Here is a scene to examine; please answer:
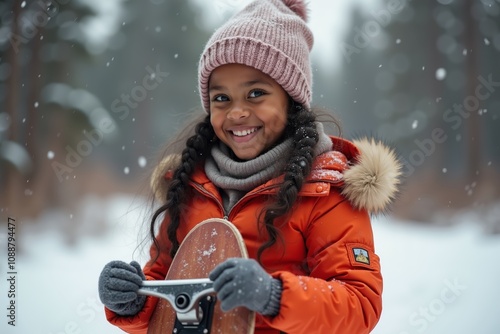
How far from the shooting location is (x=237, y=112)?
72.2 inches

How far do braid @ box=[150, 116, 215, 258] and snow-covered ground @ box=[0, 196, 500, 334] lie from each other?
548 millimetres

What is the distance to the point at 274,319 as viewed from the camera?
1446 millimetres

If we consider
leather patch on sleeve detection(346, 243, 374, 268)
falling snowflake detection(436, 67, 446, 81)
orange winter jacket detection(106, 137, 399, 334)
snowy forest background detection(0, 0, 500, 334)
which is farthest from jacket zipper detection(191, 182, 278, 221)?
falling snowflake detection(436, 67, 446, 81)

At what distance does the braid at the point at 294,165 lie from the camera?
168 centimetres

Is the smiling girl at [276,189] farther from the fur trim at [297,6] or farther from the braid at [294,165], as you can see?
the fur trim at [297,6]

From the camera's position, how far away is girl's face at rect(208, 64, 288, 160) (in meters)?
1.86

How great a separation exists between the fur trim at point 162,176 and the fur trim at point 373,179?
749mm

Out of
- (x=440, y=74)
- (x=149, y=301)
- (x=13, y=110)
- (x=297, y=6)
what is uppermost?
(x=440, y=74)

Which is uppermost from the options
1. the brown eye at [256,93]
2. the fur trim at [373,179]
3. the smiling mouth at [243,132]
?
the brown eye at [256,93]

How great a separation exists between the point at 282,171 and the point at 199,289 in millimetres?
539

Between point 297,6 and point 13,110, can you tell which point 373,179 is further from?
point 13,110

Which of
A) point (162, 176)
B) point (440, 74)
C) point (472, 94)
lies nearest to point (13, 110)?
point (162, 176)

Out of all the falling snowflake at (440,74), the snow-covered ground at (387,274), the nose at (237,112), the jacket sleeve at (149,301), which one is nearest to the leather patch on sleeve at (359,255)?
the nose at (237,112)

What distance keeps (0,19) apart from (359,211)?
16.5ft
